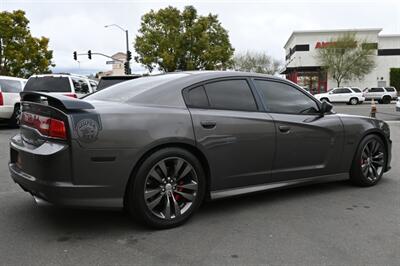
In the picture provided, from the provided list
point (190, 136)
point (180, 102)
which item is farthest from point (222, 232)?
point (180, 102)

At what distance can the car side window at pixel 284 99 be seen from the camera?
456 centimetres

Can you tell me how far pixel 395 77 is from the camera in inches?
2213

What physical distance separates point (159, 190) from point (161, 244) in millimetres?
507

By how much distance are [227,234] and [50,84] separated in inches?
415

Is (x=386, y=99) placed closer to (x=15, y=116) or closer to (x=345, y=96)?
(x=345, y=96)

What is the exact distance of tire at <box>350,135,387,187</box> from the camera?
5.26 m

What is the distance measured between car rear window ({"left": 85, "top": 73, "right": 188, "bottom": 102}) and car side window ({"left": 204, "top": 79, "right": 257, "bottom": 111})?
371 millimetres

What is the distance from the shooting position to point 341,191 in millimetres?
5180

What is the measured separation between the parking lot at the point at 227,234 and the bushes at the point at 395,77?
188 feet

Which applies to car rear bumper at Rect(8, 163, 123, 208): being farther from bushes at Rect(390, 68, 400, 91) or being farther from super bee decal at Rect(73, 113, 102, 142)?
bushes at Rect(390, 68, 400, 91)

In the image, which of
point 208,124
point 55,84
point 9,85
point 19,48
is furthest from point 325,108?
point 19,48

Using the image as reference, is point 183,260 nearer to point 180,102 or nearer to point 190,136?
point 190,136

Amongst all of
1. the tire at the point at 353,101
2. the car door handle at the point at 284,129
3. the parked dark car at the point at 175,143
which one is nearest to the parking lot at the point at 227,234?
the parked dark car at the point at 175,143

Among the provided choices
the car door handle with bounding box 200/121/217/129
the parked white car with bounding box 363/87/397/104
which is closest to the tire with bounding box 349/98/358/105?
the parked white car with bounding box 363/87/397/104
